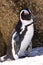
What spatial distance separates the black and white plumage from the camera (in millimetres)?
3902

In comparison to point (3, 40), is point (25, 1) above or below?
above

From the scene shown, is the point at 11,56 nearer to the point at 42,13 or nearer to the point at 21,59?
the point at 21,59

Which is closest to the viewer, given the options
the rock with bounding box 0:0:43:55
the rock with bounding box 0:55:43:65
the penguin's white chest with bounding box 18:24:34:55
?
the rock with bounding box 0:55:43:65

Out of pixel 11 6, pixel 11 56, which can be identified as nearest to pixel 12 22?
pixel 11 6

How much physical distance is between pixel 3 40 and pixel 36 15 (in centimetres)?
50

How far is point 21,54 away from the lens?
4.00 metres

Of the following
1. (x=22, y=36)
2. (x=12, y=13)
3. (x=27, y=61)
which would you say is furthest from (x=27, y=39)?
→ (x=12, y=13)

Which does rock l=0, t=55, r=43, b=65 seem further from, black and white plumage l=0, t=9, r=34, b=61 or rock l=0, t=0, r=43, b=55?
rock l=0, t=0, r=43, b=55

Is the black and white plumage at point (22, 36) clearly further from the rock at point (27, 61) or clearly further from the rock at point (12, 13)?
the rock at point (12, 13)

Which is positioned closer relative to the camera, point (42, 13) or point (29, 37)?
point (29, 37)

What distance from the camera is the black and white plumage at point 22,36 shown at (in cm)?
390

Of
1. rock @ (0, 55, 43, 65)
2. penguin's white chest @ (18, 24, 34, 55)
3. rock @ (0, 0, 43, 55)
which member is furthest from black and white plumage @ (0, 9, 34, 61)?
rock @ (0, 0, 43, 55)

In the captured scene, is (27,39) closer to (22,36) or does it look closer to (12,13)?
(22,36)

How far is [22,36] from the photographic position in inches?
154
